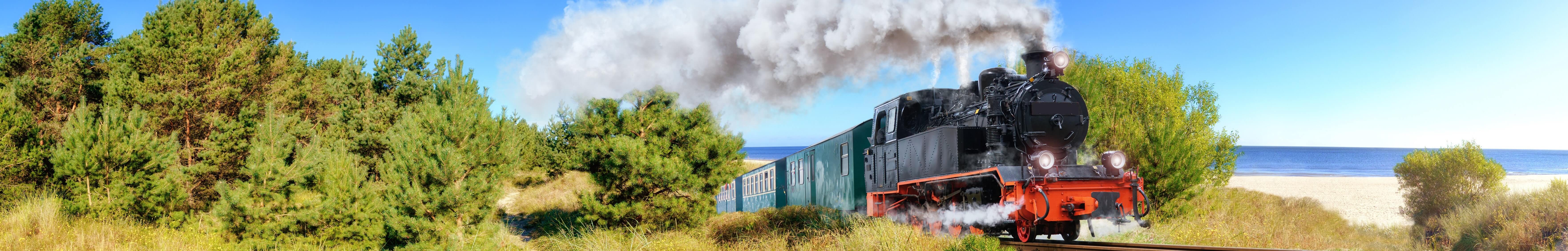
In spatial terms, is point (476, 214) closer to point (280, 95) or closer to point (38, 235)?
point (38, 235)

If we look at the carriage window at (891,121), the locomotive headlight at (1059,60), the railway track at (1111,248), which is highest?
the locomotive headlight at (1059,60)

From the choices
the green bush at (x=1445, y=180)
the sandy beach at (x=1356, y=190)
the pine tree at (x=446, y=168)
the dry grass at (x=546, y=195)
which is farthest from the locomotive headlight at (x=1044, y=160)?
the green bush at (x=1445, y=180)

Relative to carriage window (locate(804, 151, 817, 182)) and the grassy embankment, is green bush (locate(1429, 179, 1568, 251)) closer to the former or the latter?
the grassy embankment

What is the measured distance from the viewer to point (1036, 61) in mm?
10242

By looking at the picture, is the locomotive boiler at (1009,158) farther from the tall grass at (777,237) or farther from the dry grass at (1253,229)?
the dry grass at (1253,229)

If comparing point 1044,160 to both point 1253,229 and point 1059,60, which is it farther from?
point 1253,229

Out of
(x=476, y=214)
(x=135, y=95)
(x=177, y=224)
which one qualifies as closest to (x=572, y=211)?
(x=476, y=214)

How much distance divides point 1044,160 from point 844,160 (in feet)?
20.4

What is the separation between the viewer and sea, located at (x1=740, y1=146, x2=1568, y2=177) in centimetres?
7119

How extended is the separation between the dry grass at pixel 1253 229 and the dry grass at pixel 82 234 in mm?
14054

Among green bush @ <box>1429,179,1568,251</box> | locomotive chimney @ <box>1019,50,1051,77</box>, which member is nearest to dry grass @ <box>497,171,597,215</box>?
locomotive chimney @ <box>1019,50,1051,77</box>

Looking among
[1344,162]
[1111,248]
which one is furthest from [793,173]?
[1344,162]

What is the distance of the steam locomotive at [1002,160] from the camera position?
356 inches

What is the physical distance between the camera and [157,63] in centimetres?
1786
